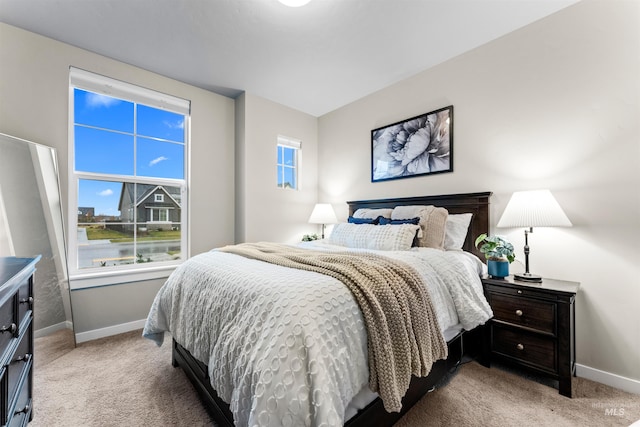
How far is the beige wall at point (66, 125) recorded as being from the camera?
7.08 feet

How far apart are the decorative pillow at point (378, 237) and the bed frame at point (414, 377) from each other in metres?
0.58

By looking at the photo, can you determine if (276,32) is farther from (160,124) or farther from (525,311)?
→ (525,311)

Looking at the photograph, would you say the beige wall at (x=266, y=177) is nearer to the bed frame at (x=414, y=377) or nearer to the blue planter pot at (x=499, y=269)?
the bed frame at (x=414, y=377)

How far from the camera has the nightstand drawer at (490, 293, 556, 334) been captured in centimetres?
173

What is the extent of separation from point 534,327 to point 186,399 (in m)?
2.30

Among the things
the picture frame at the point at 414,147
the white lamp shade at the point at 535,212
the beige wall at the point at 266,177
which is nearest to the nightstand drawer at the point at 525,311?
the white lamp shade at the point at 535,212

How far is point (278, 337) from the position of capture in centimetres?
93

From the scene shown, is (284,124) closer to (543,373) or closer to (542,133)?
(542,133)

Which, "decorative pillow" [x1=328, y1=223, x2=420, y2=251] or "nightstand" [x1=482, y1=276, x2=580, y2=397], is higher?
"decorative pillow" [x1=328, y1=223, x2=420, y2=251]

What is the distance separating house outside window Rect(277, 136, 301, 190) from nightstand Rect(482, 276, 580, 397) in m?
2.70

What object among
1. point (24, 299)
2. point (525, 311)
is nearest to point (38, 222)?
point (24, 299)

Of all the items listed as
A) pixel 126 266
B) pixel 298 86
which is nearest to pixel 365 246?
pixel 298 86

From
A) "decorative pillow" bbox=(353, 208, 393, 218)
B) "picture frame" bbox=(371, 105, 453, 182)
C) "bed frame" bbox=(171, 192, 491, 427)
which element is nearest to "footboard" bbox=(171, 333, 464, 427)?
"bed frame" bbox=(171, 192, 491, 427)

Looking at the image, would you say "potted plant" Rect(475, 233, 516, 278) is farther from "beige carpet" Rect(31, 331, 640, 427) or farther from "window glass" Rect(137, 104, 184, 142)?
"window glass" Rect(137, 104, 184, 142)
